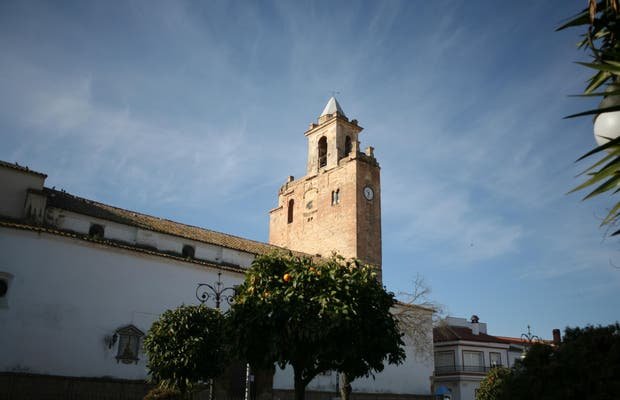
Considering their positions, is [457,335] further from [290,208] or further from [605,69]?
[605,69]

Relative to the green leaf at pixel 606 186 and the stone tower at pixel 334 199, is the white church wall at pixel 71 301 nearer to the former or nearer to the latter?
the stone tower at pixel 334 199

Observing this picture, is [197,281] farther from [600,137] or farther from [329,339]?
[600,137]

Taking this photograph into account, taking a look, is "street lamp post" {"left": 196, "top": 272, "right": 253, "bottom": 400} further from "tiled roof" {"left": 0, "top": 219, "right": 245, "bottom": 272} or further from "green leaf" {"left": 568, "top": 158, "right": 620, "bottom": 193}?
"green leaf" {"left": 568, "top": 158, "right": 620, "bottom": 193}

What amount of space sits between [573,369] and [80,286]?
19.7 m

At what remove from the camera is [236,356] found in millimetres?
12562

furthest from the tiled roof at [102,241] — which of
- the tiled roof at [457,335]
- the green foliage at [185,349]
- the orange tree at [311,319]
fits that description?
the tiled roof at [457,335]

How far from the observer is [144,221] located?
2675 centimetres

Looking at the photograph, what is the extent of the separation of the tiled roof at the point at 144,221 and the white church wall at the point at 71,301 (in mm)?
3083

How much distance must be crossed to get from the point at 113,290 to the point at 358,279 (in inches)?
518

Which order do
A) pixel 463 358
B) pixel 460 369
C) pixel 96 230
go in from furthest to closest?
pixel 463 358
pixel 460 369
pixel 96 230

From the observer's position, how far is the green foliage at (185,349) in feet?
47.0

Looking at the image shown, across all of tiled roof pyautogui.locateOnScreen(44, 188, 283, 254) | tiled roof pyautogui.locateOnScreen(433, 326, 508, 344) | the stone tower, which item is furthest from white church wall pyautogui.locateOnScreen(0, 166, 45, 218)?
tiled roof pyautogui.locateOnScreen(433, 326, 508, 344)

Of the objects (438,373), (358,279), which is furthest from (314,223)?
(358,279)

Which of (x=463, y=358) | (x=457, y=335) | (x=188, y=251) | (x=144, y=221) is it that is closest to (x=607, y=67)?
(x=188, y=251)
